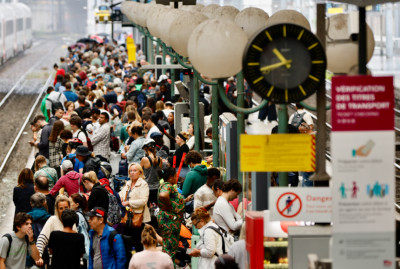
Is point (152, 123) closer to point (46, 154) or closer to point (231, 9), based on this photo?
point (46, 154)

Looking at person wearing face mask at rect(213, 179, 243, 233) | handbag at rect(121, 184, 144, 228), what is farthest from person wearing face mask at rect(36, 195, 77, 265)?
person wearing face mask at rect(213, 179, 243, 233)

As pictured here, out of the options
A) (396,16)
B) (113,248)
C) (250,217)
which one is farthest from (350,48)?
(396,16)

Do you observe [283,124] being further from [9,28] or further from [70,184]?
[9,28]

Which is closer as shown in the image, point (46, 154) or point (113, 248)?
point (113, 248)

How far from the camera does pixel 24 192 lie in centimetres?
1238

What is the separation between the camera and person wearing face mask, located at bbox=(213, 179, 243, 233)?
33.0ft

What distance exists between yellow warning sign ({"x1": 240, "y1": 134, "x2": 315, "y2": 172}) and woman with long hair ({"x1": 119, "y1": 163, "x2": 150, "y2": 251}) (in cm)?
482

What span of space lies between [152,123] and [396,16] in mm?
35364

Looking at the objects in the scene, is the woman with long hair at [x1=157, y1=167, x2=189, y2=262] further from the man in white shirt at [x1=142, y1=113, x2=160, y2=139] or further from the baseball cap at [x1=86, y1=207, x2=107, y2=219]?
the man in white shirt at [x1=142, y1=113, x2=160, y2=139]

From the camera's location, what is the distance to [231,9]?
12.4 m

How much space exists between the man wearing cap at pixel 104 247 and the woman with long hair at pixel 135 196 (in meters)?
1.76

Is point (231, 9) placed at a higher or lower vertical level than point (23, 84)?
higher

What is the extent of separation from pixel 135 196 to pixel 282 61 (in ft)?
17.3

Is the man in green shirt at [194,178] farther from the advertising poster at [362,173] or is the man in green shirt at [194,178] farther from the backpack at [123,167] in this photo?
the advertising poster at [362,173]
